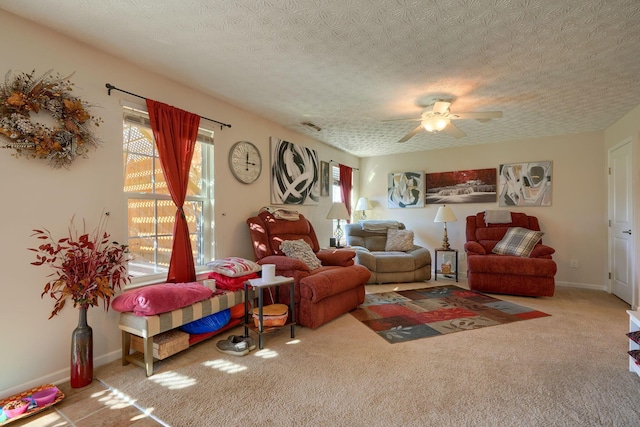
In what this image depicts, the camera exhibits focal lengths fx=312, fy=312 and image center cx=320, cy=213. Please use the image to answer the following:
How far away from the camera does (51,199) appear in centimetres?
213

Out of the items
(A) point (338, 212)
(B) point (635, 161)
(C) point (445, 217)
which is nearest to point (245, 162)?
(A) point (338, 212)

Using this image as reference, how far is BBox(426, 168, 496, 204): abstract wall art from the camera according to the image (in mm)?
5312

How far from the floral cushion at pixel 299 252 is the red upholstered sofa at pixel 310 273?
8 cm

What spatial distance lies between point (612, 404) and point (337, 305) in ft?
6.87

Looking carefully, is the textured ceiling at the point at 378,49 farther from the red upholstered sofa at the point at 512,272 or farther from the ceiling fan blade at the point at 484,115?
the red upholstered sofa at the point at 512,272

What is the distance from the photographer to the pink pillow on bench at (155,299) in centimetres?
218

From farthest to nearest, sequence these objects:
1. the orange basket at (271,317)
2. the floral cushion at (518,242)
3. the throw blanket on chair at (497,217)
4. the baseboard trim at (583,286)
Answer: the throw blanket on chair at (497,217) < the baseboard trim at (583,286) < the floral cushion at (518,242) < the orange basket at (271,317)

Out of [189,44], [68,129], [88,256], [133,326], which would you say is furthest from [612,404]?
[68,129]

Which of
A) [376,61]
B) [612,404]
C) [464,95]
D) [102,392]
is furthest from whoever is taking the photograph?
[464,95]

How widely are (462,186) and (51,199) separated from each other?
5549mm

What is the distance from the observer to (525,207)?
5047 millimetres

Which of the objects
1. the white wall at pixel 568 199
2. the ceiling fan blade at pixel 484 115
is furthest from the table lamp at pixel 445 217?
the ceiling fan blade at pixel 484 115

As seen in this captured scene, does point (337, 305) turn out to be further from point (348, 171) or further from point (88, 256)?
point (348, 171)

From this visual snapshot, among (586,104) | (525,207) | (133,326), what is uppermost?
(586,104)
